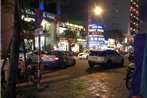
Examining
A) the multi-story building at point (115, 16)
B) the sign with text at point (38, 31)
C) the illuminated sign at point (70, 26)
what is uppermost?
the multi-story building at point (115, 16)

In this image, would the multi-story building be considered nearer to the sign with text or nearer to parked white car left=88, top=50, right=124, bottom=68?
parked white car left=88, top=50, right=124, bottom=68

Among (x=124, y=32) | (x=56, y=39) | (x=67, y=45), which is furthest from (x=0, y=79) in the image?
(x=124, y=32)

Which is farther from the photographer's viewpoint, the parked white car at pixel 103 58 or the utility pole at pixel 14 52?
the parked white car at pixel 103 58

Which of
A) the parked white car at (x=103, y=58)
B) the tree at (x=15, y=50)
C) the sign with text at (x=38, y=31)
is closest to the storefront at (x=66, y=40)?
the parked white car at (x=103, y=58)

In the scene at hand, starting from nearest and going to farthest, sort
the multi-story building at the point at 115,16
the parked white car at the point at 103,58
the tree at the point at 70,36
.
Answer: the parked white car at the point at 103,58 < the tree at the point at 70,36 < the multi-story building at the point at 115,16

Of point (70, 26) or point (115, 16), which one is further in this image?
point (115, 16)

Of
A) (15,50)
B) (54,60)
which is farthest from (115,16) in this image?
(15,50)

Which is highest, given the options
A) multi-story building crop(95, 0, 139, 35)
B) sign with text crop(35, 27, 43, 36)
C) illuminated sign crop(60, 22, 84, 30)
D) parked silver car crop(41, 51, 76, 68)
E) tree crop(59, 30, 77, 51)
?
multi-story building crop(95, 0, 139, 35)

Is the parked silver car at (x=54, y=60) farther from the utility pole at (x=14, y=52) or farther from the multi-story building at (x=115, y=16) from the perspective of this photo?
the multi-story building at (x=115, y=16)

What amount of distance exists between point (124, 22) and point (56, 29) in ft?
292

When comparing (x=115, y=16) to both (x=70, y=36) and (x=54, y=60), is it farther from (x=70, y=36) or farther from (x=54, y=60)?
(x=54, y=60)

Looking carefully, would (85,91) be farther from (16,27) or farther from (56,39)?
(56,39)

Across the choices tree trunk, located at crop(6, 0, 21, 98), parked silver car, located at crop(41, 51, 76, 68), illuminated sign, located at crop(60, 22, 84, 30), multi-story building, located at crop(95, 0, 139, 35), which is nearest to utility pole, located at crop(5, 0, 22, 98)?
tree trunk, located at crop(6, 0, 21, 98)

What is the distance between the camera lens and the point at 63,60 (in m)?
29.0
